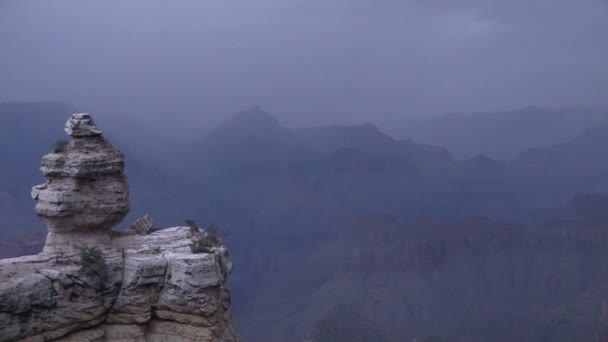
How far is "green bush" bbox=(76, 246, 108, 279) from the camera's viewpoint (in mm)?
16344

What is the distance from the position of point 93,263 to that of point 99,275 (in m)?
0.36

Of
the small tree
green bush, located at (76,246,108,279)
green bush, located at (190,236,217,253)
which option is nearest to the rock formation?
green bush, located at (76,246,108,279)

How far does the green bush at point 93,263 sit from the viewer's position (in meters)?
16.3

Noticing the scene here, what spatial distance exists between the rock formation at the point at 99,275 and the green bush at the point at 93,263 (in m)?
0.03

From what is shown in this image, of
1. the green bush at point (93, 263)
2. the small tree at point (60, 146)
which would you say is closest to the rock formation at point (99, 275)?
the green bush at point (93, 263)

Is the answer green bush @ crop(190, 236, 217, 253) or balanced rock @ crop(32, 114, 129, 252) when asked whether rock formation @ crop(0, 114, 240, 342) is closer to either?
balanced rock @ crop(32, 114, 129, 252)

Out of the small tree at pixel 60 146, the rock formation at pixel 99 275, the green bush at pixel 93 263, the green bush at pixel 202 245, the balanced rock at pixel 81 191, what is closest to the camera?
the rock formation at pixel 99 275

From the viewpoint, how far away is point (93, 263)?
54.1 ft

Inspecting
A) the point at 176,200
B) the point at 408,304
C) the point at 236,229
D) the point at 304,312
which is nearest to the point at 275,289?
the point at 304,312

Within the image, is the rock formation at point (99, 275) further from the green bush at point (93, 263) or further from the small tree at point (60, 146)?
the small tree at point (60, 146)

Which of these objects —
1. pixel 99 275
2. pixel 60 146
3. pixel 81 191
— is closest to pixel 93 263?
pixel 99 275

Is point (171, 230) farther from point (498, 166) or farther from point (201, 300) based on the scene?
point (498, 166)

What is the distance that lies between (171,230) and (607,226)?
73.2 metres

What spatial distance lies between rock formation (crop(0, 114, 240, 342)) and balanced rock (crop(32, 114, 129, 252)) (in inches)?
1.1
